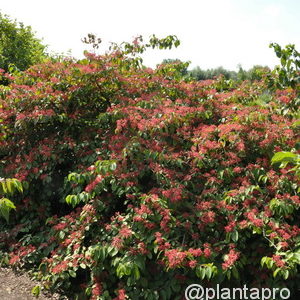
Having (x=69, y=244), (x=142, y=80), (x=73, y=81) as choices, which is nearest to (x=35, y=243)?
(x=69, y=244)

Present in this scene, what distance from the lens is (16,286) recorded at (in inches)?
135

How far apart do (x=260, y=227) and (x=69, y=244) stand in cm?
176

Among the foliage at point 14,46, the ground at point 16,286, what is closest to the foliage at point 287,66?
the ground at point 16,286

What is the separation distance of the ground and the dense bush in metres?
0.10

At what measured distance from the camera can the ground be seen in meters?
3.29

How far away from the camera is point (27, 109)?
4.16 meters

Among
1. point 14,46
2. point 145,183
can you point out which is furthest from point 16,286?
point 14,46

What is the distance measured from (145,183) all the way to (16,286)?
1560 mm

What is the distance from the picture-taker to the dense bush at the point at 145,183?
9.42 feet

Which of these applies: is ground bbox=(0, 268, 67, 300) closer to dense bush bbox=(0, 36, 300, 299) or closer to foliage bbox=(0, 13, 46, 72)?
dense bush bbox=(0, 36, 300, 299)

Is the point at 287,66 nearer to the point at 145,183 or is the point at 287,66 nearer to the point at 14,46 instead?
the point at 145,183

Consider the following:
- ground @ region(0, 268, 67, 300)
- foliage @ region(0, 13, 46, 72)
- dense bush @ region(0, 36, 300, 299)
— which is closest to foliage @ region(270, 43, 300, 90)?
dense bush @ region(0, 36, 300, 299)

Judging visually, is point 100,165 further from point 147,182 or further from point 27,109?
point 27,109

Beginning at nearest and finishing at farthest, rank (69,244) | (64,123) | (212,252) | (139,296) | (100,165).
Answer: (212,252) < (139,296) < (100,165) < (69,244) < (64,123)
